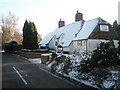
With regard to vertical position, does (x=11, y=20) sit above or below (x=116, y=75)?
above

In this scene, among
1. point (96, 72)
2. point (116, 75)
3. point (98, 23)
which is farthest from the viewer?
point (98, 23)

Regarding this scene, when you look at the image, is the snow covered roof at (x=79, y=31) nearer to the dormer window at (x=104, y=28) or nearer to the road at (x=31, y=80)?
the dormer window at (x=104, y=28)

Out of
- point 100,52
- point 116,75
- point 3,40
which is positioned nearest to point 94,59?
point 100,52

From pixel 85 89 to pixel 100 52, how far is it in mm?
4414

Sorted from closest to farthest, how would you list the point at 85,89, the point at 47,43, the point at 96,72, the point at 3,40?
the point at 85,89, the point at 96,72, the point at 47,43, the point at 3,40

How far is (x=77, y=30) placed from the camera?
3809cm

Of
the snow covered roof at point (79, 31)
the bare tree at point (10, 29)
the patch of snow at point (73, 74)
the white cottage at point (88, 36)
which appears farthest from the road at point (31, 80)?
the bare tree at point (10, 29)

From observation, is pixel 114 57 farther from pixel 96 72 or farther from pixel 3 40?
pixel 3 40

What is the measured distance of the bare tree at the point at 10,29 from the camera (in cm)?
5681

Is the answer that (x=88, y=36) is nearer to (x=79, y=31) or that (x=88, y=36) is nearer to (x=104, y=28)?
(x=104, y=28)

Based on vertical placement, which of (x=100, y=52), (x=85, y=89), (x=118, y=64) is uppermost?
(x=100, y=52)

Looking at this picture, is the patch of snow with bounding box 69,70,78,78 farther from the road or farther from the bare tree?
the bare tree

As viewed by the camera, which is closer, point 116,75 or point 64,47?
point 116,75

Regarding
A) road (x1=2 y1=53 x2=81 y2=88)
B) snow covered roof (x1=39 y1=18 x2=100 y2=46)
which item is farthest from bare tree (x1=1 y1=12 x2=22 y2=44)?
road (x1=2 y1=53 x2=81 y2=88)
